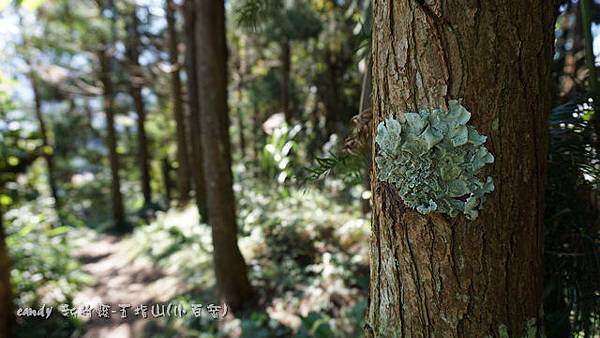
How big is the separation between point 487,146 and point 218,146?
11.1 ft

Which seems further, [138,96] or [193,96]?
[138,96]

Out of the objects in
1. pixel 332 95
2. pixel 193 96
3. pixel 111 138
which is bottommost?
pixel 111 138

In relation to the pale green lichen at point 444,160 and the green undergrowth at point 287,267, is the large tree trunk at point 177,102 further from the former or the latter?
the pale green lichen at point 444,160

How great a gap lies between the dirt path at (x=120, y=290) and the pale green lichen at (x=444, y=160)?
4219mm

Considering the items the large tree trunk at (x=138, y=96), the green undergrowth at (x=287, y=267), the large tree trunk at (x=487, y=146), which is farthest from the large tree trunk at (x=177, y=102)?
the large tree trunk at (x=487, y=146)

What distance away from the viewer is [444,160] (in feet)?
2.46

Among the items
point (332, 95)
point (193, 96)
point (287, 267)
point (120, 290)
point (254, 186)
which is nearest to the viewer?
point (287, 267)

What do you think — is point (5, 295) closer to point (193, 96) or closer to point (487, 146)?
point (193, 96)

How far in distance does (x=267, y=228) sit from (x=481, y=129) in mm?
4779

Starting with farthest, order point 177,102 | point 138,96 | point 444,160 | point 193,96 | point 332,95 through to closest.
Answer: point 138,96
point 177,102
point 193,96
point 332,95
point 444,160

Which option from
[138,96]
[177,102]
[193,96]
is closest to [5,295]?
[193,96]

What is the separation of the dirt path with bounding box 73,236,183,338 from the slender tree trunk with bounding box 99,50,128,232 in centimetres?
275

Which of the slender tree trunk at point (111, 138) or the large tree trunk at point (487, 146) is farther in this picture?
the slender tree trunk at point (111, 138)

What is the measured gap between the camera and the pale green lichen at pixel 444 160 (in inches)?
29.1
